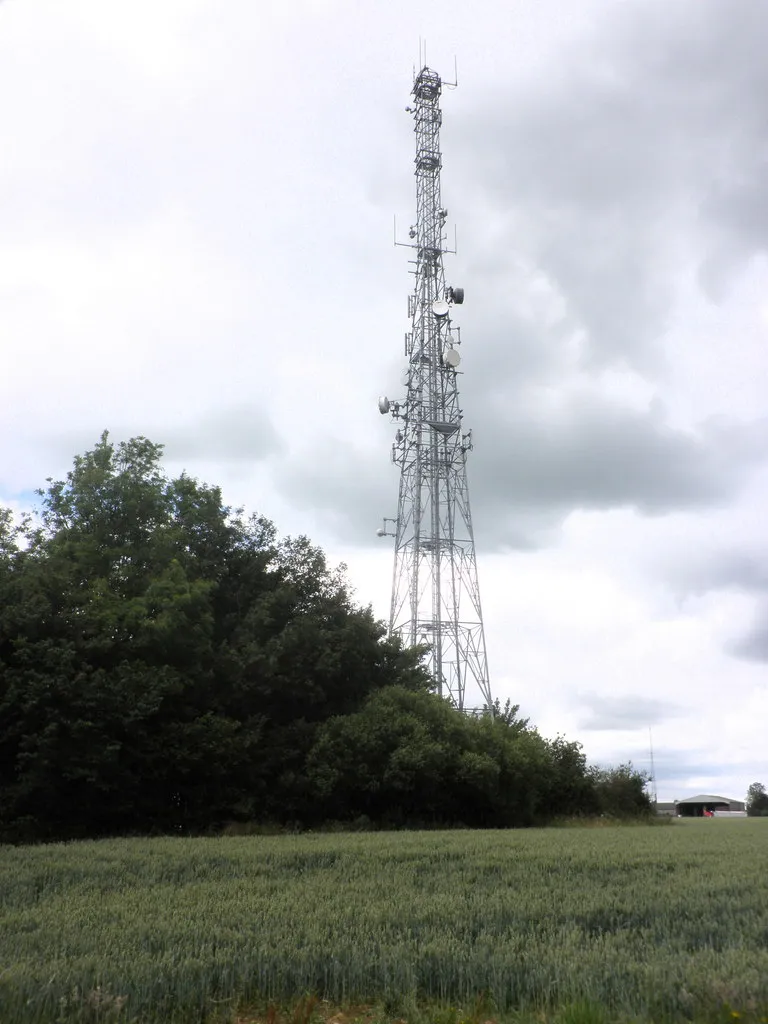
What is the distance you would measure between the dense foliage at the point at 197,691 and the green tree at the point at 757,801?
8801 cm

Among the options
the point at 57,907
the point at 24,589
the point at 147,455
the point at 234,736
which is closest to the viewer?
the point at 57,907

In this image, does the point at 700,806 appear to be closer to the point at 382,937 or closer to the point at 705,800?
the point at 705,800

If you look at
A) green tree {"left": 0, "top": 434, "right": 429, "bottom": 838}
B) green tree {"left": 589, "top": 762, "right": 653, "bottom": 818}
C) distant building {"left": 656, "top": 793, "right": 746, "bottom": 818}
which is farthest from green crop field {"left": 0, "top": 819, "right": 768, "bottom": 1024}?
distant building {"left": 656, "top": 793, "right": 746, "bottom": 818}

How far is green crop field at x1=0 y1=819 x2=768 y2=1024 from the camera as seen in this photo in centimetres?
729

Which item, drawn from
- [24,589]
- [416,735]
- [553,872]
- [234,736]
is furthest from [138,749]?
[553,872]

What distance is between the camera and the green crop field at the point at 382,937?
729 cm

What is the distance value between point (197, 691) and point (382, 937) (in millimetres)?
21453

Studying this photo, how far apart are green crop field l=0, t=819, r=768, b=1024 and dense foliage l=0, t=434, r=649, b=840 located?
1012 centimetres

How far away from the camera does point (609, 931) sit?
33.1 feet

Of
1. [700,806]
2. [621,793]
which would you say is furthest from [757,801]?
[621,793]

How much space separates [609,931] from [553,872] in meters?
5.54

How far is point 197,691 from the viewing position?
29.8m

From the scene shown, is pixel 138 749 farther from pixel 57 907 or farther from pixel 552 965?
pixel 552 965

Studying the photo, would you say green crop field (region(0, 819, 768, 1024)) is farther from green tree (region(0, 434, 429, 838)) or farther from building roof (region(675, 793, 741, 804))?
building roof (region(675, 793, 741, 804))
